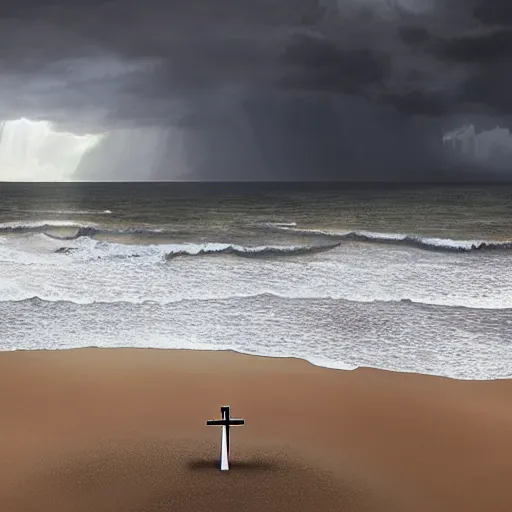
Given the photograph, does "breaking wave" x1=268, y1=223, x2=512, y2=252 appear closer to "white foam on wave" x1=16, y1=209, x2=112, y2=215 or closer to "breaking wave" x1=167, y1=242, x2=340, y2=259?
"breaking wave" x1=167, y1=242, x2=340, y2=259

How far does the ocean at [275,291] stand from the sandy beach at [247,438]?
74cm

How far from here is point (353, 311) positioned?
832cm

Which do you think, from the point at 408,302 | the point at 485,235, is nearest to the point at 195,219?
the point at 485,235

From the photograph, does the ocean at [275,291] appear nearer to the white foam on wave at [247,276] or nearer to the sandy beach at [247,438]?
the white foam on wave at [247,276]

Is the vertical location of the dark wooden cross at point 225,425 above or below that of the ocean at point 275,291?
below

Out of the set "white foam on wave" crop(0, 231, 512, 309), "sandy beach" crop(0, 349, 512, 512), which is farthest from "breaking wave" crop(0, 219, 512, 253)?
"sandy beach" crop(0, 349, 512, 512)

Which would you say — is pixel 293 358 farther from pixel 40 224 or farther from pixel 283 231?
pixel 40 224

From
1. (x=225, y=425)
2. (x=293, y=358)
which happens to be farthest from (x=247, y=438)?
(x=293, y=358)

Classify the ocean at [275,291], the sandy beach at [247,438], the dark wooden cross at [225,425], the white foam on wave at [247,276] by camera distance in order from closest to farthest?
the sandy beach at [247,438] < the dark wooden cross at [225,425] < the ocean at [275,291] < the white foam on wave at [247,276]

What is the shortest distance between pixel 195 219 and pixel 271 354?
1966 centimetres

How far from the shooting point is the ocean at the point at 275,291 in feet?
21.3

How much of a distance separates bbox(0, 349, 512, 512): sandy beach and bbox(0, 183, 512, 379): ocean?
739 millimetres

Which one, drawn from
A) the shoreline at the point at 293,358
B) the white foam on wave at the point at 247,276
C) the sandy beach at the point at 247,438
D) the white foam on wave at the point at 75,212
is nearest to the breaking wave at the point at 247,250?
the white foam on wave at the point at 247,276

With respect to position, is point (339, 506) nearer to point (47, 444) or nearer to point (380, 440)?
point (380, 440)
